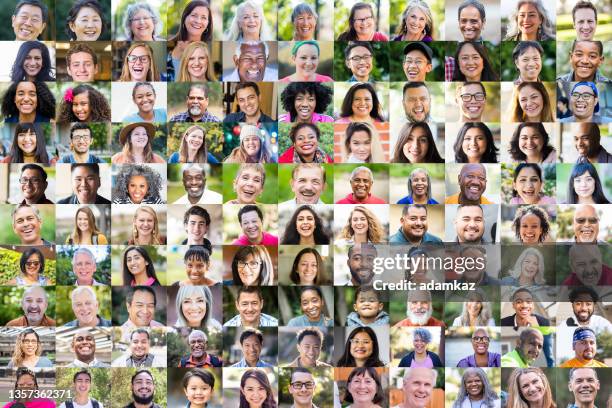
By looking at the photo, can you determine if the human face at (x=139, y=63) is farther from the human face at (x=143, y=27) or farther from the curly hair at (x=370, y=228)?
the curly hair at (x=370, y=228)

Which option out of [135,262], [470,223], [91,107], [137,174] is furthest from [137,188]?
[470,223]

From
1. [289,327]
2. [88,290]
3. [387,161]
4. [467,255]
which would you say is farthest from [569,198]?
[88,290]

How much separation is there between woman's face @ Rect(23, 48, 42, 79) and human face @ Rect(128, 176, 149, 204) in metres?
0.78

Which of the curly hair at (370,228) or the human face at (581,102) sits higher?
the human face at (581,102)

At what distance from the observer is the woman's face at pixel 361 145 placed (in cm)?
555

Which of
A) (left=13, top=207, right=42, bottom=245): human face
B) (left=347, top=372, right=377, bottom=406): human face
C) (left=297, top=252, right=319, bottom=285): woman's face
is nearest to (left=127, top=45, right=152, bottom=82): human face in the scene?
(left=13, top=207, right=42, bottom=245): human face

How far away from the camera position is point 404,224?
557 centimetres

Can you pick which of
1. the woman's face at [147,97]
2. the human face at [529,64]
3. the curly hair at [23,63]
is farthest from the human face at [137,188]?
the human face at [529,64]

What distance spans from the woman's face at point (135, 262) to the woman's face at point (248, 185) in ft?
2.03

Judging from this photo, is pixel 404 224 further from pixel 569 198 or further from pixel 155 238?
pixel 155 238

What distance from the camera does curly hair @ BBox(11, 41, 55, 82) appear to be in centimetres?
557

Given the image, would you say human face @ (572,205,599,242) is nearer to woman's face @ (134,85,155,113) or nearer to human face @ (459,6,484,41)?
human face @ (459,6,484,41)

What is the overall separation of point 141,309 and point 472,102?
2.10 m

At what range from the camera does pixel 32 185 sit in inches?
219
